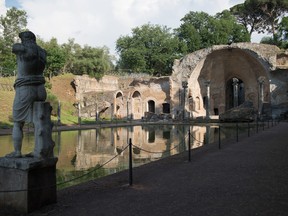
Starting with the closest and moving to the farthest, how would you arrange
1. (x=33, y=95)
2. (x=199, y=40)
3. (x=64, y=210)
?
(x=64, y=210) → (x=33, y=95) → (x=199, y=40)

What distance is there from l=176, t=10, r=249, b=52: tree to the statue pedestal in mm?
48775

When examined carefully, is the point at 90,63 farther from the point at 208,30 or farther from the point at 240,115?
the point at 240,115

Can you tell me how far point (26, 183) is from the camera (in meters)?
4.63

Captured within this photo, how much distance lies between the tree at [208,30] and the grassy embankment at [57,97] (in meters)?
21.0

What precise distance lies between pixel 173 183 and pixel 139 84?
41.2m

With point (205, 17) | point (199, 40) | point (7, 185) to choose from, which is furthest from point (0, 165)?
point (205, 17)

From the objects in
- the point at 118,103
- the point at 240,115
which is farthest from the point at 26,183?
the point at 118,103

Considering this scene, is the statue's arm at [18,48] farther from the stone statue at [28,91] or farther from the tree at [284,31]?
the tree at [284,31]

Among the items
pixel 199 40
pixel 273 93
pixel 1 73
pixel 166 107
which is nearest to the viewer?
pixel 273 93

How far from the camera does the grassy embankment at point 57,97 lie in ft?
95.1

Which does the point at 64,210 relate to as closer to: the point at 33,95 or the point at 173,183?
the point at 33,95

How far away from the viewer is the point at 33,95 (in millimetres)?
5113

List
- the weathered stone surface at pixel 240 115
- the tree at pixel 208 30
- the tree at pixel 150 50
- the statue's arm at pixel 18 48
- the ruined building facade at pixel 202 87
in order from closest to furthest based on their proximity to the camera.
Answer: the statue's arm at pixel 18 48, the weathered stone surface at pixel 240 115, the ruined building facade at pixel 202 87, the tree at pixel 208 30, the tree at pixel 150 50

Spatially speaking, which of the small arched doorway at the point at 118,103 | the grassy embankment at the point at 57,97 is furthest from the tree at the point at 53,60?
the small arched doorway at the point at 118,103
